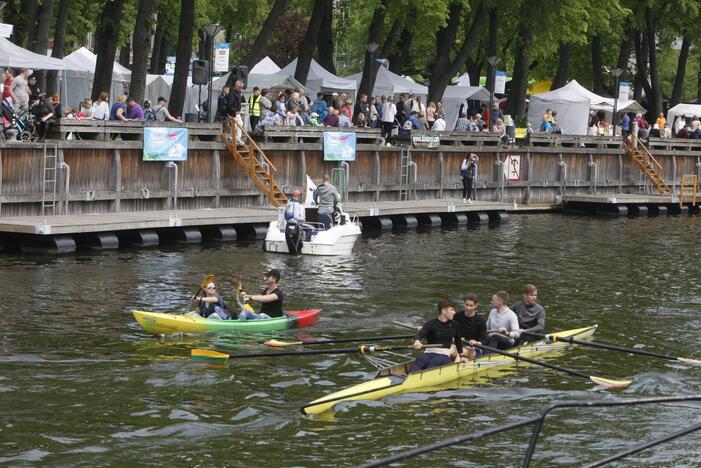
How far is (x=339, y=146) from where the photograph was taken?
43344 mm

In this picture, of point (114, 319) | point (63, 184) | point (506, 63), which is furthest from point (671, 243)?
point (506, 63)

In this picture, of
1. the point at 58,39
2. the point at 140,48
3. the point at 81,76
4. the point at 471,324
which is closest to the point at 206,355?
the point at 471,324

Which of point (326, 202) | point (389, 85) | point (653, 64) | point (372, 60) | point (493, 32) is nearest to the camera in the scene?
point (326, 202)

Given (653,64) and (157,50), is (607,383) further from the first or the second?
(653,64)

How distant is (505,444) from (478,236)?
25.6 meters

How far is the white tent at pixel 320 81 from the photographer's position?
171 feet

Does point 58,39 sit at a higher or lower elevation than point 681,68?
lower

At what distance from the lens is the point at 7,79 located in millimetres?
34438

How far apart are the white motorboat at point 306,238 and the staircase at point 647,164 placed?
1005 inches

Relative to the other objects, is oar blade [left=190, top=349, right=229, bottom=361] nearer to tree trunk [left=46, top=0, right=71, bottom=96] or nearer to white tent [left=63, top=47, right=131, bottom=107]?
tree trunk [left=46, top=0, right=71, bottom=96]

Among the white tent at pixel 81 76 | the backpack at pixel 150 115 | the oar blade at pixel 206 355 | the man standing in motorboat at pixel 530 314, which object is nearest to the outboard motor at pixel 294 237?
the backpack at pixel 150 115

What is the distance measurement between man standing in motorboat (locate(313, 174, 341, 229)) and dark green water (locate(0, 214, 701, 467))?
1.35 m

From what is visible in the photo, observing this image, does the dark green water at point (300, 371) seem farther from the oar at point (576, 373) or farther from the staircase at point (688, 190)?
the staircase at point (688, 190)

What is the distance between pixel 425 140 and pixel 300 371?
26362 mm
